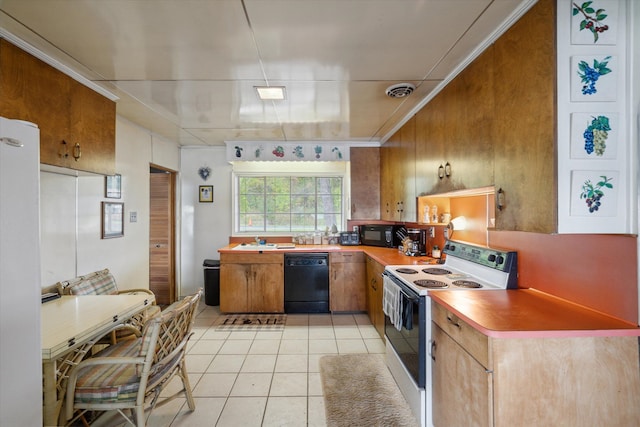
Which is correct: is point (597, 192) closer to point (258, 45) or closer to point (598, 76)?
point (598, 76)

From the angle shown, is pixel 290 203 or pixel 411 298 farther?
pixel 290 203

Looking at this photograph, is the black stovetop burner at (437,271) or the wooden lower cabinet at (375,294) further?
the wooden lower cabinet at (375,294)

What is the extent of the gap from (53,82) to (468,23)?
262 centimetres

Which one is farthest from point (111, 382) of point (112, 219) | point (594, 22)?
point (594, 22)

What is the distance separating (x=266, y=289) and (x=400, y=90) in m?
2.79

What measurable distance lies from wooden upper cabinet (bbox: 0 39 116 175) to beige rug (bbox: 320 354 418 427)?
8.32 feet

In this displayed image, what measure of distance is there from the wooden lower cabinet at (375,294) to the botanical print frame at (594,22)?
215 centimetres

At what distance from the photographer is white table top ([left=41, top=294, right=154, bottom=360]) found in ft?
4.60

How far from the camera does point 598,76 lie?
116 centimetres

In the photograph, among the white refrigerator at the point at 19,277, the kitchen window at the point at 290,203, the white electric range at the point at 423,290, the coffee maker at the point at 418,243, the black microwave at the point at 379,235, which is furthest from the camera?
the kitchen window at the point at 290,203

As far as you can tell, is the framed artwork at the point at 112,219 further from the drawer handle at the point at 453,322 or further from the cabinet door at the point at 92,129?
the drawer handle at the point at 453,322

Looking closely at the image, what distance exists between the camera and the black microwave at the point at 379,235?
12.6ft

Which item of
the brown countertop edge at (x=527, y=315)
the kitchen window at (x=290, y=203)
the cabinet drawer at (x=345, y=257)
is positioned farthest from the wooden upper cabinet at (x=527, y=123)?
the kitchen window at (x=290, y=203)

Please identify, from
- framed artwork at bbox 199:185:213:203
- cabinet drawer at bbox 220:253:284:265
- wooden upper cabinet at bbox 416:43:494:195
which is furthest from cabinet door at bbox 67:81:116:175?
wooden upper cabinet at bbox 416:43:494:195
